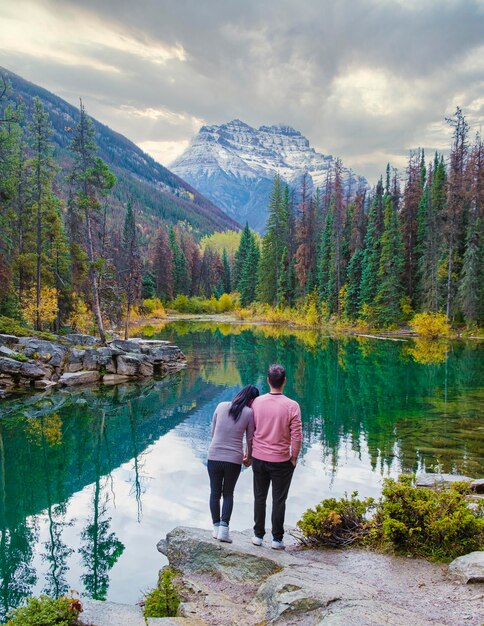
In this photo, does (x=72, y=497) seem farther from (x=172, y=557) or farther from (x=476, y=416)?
(x=476, y=416)

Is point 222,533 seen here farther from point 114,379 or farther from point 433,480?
point 114,379

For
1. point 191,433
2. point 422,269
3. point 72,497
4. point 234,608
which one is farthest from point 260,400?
point 422,269

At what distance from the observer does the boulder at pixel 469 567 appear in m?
4.83

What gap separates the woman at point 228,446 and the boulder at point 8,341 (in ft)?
64.5

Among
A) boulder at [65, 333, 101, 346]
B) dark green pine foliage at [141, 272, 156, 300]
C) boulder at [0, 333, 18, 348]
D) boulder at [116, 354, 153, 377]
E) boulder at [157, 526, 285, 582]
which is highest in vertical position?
dark green pine foliage at [141, 272, 156, 300]

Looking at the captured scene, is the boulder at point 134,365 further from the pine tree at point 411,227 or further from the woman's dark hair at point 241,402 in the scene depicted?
the pine tree at point 411,227

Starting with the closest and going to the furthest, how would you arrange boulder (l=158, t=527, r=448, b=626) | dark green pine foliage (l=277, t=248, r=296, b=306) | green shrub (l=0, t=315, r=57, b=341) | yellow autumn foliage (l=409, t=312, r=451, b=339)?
1. boulder (l=158, t=527, r=448, b=626)
2. green shrub (l=0, t=315, r=57, b=341)
3. yellow autumn foliage (l=409, t=312, r=451, b=339)
4. dark green pine foliage (l=277, t=248, r=296, b=306)

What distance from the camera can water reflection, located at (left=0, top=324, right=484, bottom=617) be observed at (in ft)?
26.1

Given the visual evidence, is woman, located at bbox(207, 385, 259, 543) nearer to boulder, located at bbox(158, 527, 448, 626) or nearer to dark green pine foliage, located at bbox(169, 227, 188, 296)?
boulder, located at bbox(158, 527, 448, 626)

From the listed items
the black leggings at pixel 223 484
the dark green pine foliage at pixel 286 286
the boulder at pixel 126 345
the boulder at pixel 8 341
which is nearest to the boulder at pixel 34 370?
the boulder at pixel 8 341

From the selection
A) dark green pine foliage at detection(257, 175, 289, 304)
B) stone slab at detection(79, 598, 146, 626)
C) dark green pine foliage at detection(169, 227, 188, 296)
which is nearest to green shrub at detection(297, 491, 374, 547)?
stone slab at detection(79, 598, 146, 626)

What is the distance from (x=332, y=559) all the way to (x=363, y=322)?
49.0m

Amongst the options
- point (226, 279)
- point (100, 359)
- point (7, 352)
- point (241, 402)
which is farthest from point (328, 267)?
point (241, 402)

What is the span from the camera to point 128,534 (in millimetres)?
8742
